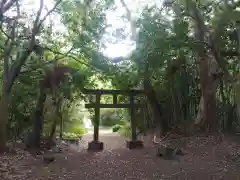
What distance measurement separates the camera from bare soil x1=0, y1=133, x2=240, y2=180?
19.4 feet

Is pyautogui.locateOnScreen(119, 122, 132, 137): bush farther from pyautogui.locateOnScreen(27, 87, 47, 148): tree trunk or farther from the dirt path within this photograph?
pyautogui.locateOnScreen(27, 87, 47, 148): tree trunk

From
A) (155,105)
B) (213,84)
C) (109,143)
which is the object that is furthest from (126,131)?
(213,84)

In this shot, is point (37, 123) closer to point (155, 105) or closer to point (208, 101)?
point (155, 105)

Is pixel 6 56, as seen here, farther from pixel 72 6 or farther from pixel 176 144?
pixel 176 144

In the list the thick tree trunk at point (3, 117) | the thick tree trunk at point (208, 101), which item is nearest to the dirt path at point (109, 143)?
the thick tree trunk at point (3, 117)

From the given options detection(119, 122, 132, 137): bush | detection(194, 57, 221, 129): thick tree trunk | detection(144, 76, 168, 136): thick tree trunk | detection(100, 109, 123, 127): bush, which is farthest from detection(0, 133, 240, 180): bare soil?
detection(100, 109, 123, 127): bush

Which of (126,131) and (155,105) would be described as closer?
(155,105)

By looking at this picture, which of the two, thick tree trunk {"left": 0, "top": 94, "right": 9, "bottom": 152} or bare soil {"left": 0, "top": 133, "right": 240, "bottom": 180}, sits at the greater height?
thick tree trunk {"left": 0, "top": 94, "right": 9, "bottom": 152}

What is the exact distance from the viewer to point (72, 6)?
25.1 feet

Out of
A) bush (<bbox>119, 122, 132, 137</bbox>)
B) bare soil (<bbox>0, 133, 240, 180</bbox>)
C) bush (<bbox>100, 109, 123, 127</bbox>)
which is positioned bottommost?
bare soil (<bbox>0, 133, 240, 180</bbox>)

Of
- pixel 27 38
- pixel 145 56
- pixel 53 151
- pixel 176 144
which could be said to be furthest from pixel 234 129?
pixel 27 38

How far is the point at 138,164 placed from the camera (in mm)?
6988

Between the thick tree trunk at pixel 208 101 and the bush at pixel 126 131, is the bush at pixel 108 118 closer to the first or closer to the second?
the bush at pixel 126 131

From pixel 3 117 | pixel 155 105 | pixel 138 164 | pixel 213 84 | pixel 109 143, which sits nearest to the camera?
pixel 138 164
